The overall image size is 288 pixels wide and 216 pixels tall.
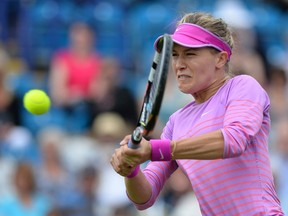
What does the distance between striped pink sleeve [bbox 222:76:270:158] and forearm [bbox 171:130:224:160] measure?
0.03 m

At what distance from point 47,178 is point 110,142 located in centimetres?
86

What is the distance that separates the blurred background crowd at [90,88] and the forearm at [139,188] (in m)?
3.02

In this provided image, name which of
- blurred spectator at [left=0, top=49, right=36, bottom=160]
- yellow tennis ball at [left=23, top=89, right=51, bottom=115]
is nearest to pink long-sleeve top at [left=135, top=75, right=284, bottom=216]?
yellow tennis ball at [left=23, top=89, right=51, bottom=115]

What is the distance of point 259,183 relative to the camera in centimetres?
436

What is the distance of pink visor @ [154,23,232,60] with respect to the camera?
4.38 m

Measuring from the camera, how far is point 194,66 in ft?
14.6

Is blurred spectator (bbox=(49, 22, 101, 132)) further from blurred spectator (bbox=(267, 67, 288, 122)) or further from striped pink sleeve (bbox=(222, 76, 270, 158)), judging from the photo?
striped pink sleeve (bbox=(222, 76, 270, 158))

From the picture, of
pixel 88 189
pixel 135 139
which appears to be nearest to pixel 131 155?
pixel 135 139

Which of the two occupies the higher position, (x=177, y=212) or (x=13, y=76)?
(x=13, y=76)

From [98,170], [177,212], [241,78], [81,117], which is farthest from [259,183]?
[81,117]

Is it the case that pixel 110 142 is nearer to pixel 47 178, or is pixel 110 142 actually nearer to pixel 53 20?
pixel 47 178

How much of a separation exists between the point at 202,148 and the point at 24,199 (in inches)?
181

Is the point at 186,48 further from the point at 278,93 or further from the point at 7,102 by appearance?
the point at 278,93

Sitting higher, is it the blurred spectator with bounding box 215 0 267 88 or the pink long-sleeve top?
the blurred spectator with bounding box 215 0 267 88
